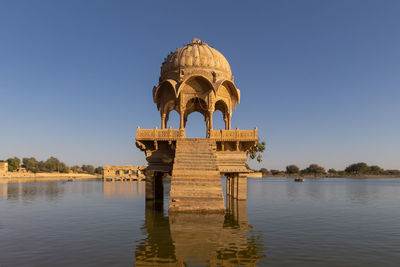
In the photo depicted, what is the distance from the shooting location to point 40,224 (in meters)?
15.4

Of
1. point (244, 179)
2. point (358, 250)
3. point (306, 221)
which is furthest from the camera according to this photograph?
point (244, 179)

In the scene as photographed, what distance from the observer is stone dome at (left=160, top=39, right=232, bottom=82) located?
84.1 ft

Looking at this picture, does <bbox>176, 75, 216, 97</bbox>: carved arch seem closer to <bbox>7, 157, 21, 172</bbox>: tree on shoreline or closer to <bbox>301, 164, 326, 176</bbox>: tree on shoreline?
<bbox>7, 157, 21, 172</bbox>: tree on shoreline

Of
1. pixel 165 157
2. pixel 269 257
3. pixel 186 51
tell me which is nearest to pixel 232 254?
pixel 269 257

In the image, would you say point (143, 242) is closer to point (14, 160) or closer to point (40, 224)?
point (40, 224)

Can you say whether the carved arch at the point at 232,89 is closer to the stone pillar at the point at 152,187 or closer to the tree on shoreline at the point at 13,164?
the stone pillar at the point at 152,187

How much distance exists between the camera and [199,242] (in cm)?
1097

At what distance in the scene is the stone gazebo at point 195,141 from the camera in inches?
696

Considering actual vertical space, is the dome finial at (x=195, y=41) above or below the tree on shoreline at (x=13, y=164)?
above

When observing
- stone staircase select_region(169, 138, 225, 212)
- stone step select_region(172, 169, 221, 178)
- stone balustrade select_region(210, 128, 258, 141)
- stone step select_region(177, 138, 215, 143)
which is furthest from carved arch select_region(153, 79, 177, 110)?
stone step select_region(172, 169, 221, 178)

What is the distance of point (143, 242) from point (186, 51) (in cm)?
1953

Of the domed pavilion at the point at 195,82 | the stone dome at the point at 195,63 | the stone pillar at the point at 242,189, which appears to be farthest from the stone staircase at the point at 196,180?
the stone dome at the point at 195,63

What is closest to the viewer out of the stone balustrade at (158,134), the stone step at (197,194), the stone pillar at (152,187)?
the stone step at (197,194)

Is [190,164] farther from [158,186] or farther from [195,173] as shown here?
[158,186]
